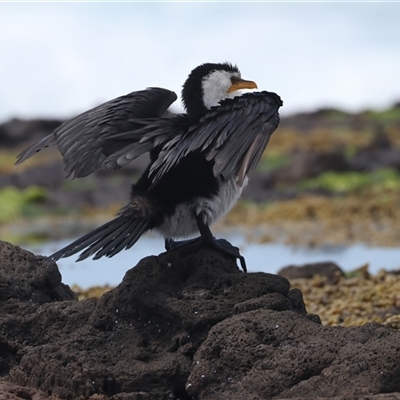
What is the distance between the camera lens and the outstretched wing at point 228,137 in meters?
4.92

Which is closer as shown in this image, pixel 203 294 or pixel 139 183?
pixel 203 294

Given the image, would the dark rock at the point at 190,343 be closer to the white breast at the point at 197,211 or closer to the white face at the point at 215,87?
the white breast at the point at 197,211

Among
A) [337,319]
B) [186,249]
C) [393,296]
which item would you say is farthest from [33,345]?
[393,296]

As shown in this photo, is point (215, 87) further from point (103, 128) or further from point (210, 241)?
point (210, 241)

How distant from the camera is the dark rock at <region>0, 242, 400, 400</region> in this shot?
4207 millimetres

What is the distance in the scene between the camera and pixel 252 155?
496cm

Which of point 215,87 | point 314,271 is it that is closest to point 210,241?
point 215,87

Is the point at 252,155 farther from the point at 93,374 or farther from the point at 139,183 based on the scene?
the point at 93,374

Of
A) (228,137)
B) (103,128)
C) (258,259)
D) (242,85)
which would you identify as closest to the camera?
(228,137)

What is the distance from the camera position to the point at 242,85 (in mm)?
5980

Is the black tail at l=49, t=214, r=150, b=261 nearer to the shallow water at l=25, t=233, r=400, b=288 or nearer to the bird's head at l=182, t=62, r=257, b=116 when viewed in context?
the bird's head at l=182, t=62, r=257, b=116

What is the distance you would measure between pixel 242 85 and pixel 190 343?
192 centimetres

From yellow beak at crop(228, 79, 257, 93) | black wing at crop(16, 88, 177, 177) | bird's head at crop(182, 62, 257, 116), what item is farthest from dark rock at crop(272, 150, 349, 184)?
black wing at crop(16, 88, 177, 177)

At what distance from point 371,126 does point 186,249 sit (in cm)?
2643
